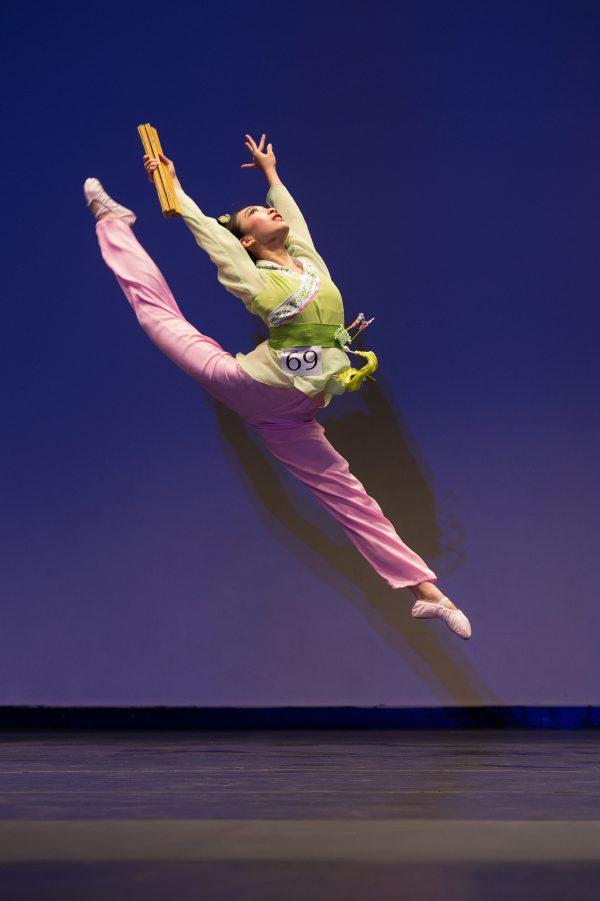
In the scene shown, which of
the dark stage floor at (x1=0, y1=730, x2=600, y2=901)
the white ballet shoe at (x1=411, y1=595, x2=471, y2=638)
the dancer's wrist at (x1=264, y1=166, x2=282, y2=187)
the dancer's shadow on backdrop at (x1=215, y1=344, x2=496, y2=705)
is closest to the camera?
the dark stage floor at (x1=0, y1=730, x2=600, y2=901)

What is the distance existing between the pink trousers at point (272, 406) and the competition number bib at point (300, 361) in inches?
2.5

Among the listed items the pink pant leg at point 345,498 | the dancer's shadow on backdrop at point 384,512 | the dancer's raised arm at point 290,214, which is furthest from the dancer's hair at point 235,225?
the dancer's shadow on backdrop at point 384,512

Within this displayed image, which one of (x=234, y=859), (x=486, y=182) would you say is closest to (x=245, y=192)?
(x=486, y=182)

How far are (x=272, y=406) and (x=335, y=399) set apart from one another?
65 cm

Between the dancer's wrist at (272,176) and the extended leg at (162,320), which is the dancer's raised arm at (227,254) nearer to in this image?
the extended leg at (162,320)

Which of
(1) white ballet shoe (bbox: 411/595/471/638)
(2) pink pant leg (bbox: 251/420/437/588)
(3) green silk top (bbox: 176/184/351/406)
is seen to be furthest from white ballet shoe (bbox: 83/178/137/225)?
(1) white ballet shoe (bbox: 411/595/471/638)

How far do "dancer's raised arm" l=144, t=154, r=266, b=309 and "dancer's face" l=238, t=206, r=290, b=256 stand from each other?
8cm

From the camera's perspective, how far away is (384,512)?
12.8ft

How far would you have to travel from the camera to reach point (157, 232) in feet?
13.3

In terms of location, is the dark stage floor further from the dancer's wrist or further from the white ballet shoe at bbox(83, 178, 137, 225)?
the dancer's wrist

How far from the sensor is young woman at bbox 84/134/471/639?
327 cm

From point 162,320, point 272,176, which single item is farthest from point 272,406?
point 272,176

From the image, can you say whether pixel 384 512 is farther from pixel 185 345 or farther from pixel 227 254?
pixel 227 254

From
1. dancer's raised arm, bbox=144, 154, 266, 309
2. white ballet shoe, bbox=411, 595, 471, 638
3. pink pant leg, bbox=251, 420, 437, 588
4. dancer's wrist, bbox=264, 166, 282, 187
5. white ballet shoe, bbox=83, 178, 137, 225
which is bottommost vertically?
white ballet shoe, bbox=411, 595, 471, 638
